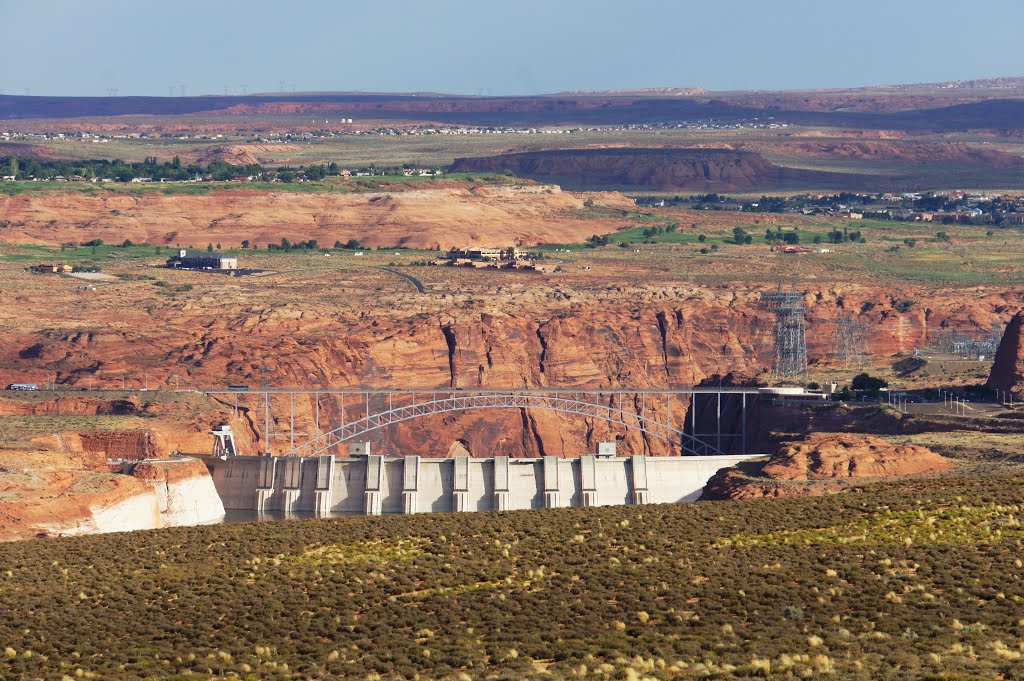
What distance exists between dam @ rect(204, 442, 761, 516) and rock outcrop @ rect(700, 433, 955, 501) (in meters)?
13.3

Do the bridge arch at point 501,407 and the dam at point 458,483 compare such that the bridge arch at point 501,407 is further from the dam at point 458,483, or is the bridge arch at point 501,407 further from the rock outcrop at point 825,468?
the rock outcrop at point 825,468

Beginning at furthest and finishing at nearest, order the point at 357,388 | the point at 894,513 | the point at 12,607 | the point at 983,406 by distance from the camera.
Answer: the point at 357,388 → the point at 983,406 → the point at 894,513 → the point at 12,607

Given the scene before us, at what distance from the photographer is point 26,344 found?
19712 centimetres

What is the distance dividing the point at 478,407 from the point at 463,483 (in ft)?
77.3

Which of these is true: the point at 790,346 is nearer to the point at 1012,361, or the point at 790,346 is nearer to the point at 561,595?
the point at 1012,361

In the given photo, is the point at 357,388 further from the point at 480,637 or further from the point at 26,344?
the point at 480,637

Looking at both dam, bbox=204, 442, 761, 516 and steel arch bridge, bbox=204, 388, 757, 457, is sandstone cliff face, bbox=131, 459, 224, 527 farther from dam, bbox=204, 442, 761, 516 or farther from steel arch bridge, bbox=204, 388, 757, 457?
steel arch bridge, bbox=204, 388, 757, 457

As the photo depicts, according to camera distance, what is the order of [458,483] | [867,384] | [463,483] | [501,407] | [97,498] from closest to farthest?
[97,498], [458,483], [463,483], [867,384], [501,407]

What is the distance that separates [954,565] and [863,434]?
190ft

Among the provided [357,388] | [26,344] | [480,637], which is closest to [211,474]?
[357,388]

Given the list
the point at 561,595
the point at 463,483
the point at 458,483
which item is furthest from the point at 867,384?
the point at 561,595

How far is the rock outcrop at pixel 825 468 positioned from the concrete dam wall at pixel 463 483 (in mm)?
13357

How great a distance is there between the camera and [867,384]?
169875 millimetres

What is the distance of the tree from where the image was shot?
16840 centimetres
